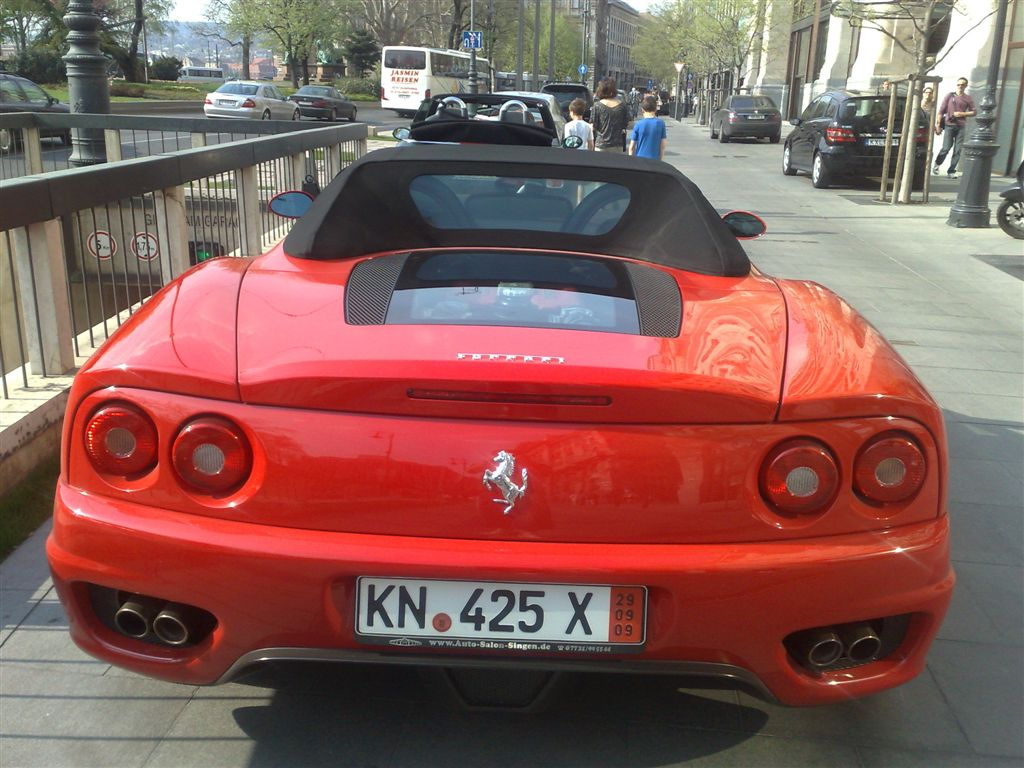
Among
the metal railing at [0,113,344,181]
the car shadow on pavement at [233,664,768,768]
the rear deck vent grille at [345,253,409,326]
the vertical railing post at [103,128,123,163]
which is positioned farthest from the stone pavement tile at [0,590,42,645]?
the vertical railing post at [103,128,123,163]

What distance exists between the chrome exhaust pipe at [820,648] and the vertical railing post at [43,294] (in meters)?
3.75

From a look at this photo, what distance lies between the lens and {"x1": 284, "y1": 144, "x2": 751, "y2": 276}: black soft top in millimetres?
3201

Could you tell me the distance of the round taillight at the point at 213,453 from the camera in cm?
224

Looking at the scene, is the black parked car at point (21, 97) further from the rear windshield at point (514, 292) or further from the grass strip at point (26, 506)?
the rear windshield at point (514, 292)

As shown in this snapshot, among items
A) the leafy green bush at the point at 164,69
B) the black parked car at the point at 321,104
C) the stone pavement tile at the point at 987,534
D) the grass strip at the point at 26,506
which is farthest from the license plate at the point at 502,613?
the leafy green bush at the point at 164,69

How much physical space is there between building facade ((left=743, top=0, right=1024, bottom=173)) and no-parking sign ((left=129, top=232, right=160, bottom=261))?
12.3m

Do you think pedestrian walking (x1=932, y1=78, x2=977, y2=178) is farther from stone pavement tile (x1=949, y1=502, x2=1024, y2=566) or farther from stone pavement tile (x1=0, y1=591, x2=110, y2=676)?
stone pavement tile (x1=0, y1=591, x2=110, y2=676)

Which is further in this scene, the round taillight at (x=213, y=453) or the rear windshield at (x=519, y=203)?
the rear windshield at (x=519, y=203)

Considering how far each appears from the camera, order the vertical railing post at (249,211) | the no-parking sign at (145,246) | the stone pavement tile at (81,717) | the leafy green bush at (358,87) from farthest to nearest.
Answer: the leafy green bush at (358,87)
the vertical railing post at (249,211)
the no-parking sign at (145,246)
the stone pavement tile at (81,717)

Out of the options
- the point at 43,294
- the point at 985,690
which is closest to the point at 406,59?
the point at 43,294

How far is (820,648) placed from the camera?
7.77ft

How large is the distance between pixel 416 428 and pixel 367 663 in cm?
50

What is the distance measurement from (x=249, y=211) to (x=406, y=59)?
44.4 m

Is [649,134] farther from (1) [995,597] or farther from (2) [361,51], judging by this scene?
(2) [361,51]
